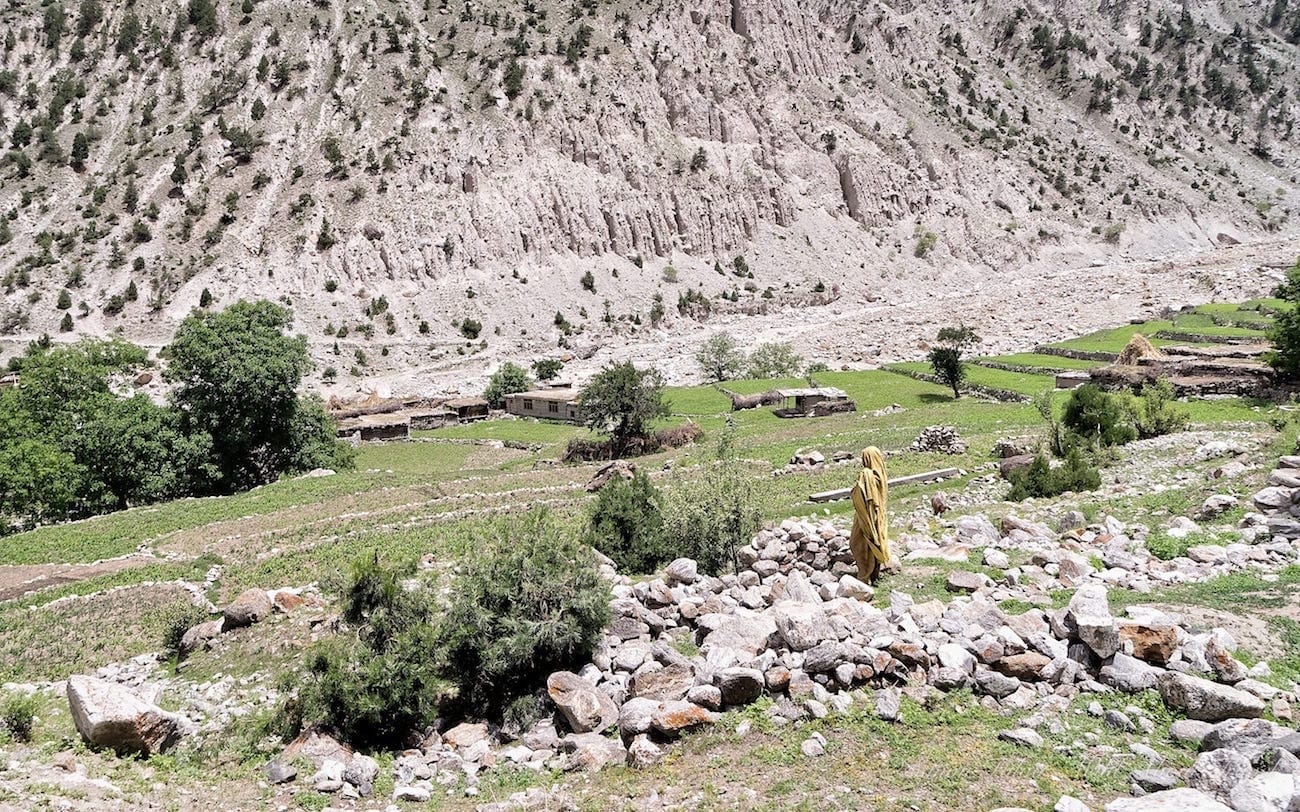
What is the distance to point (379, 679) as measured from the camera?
9719 millimetres

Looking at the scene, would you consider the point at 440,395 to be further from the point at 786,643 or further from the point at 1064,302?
the point at 1064,302

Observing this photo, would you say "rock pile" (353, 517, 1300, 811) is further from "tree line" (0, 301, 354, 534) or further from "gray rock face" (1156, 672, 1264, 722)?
"tree line" (0, 301, 354, 534)

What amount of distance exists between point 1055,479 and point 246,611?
58.4ft

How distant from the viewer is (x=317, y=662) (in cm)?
1020

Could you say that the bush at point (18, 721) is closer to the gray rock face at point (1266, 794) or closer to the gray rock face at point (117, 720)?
the gray rock face at point (117, 720)

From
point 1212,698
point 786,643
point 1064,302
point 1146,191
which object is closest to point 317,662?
point 786,643

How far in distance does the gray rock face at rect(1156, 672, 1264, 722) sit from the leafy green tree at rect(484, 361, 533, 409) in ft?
172

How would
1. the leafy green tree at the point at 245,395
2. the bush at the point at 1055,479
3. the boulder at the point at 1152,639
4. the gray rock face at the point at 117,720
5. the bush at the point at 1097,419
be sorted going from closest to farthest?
the boulder at the point at 1152,639 → the gray rock face at the point at 117,720 → the bush at the point at 1055,479 → the bush at the point at 1097,419 → the leafy green tree at the point at 245,395

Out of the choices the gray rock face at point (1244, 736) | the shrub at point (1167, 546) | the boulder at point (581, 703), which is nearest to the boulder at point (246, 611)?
the boulder at point (581, 703)

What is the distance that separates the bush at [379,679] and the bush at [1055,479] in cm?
1414

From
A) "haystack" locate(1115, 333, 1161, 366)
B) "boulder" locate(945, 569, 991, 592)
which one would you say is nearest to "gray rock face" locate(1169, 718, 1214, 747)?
"boulder" locate(945, 569, 991, 592)

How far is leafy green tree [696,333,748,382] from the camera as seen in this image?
6365 centimetres

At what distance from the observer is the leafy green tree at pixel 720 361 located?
6365 cm

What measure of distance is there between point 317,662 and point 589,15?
11228cm
